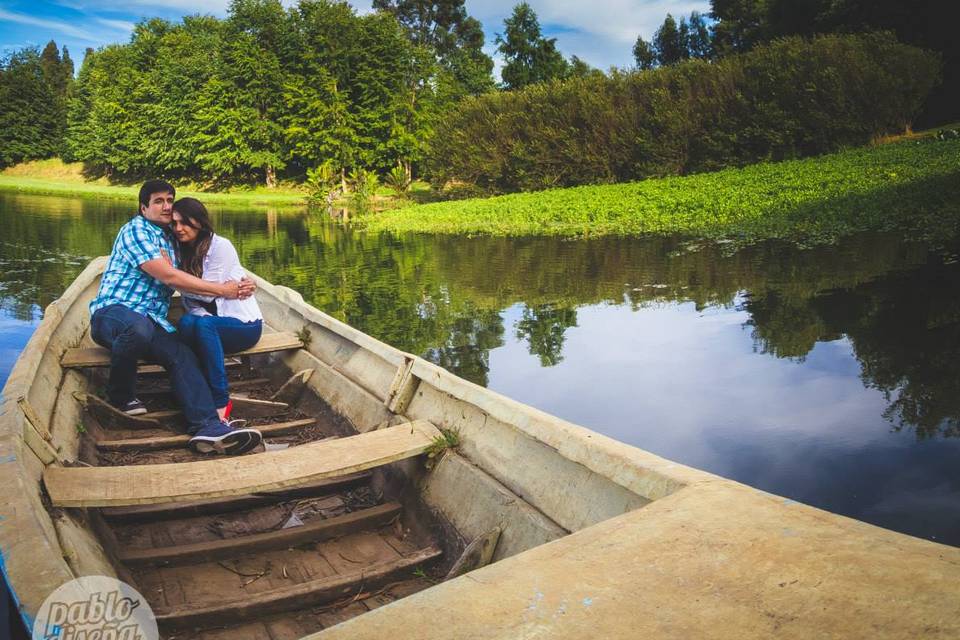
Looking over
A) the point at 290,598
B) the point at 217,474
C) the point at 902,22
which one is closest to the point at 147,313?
the point at 217,474

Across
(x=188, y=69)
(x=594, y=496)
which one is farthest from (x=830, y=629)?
(x=188, y=69)

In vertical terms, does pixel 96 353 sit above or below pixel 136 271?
below

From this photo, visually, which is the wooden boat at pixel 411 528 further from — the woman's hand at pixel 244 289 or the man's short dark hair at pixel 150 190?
the man's short dark hair at pixel 150 190

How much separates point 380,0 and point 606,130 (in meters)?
38.4

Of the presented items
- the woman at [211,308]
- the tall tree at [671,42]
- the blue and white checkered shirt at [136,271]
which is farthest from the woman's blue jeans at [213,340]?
the tall tree at [671,42]

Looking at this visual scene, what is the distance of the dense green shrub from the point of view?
771 inches

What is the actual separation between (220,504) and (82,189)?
4481 cm

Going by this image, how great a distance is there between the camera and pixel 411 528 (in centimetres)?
323

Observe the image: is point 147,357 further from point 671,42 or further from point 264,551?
point 671,42

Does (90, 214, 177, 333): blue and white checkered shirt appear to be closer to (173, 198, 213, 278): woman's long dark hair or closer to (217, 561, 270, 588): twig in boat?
(173, 198, 213, 278): woman's long dark hair

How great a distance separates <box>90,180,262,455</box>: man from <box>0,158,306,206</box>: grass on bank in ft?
101

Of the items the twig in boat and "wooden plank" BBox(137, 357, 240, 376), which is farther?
"wooden plank" BBox(137, 357, 240, 376)

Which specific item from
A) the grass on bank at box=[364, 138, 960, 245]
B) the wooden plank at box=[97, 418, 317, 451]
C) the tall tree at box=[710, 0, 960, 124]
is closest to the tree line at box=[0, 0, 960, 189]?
the tall tree at box=[710, 0, 960, 124]

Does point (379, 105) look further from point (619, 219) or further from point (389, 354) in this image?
point (389, 354)
